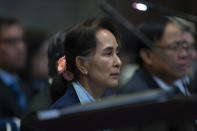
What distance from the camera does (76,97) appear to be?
3.22 meters

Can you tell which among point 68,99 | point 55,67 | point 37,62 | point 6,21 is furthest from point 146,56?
point 37,62

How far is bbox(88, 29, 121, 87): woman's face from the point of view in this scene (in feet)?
10.9

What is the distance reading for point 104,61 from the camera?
334 cm

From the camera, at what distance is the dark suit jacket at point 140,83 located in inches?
165

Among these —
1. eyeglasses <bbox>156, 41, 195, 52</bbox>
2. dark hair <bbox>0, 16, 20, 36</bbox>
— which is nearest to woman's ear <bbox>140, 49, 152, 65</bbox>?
eyeglasses <bbox>156, 41, 195, 52</bbox>

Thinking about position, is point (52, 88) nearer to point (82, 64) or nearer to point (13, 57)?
point (82, 64)

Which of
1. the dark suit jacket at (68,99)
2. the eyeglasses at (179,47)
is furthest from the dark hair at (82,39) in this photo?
the eyeglasses at (179,47)

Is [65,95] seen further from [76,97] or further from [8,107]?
[8,107]

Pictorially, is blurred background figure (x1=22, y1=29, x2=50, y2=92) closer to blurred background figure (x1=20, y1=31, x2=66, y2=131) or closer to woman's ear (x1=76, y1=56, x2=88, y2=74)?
blurred background figure (x1=20, y1=31, x2=66, y2=131)

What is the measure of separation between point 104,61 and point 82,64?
0.11 meters

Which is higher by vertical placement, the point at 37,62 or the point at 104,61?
the point at 104,61

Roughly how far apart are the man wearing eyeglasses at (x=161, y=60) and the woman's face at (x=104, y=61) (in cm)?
81

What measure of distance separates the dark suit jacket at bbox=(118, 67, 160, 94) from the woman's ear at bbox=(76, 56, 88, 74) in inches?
33.9

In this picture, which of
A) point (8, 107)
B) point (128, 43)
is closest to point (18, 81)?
point (8, 107)
